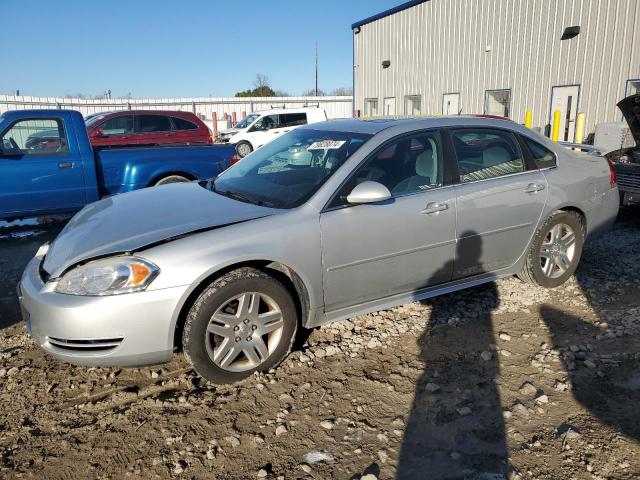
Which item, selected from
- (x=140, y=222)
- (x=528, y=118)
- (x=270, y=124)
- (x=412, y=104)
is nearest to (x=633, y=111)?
(x=140, y=222)

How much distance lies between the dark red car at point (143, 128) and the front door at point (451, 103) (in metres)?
9.23

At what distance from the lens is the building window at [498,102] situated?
15.7m

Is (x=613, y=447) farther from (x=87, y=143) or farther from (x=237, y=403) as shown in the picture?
(x=87, y=143)

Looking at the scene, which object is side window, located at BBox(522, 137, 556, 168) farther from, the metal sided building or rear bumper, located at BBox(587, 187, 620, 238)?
the metal sided building

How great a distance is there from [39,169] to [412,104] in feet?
54.5

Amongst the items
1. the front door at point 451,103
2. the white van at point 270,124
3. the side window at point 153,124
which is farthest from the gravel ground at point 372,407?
the white van at point 270,124

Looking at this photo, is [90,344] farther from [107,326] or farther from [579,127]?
[579,127]

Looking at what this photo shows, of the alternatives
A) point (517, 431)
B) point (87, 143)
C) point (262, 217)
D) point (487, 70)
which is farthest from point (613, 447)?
point (487, 70)

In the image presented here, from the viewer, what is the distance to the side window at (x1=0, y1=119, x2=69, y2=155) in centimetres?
630

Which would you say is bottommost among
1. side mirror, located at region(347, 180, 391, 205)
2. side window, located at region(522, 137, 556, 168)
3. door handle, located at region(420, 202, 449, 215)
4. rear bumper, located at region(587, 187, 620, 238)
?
rear bumper, located at region(587, 187, 620, 238)

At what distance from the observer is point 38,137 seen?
6.50m

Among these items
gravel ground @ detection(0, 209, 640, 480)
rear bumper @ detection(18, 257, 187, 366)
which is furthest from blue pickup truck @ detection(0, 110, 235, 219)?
rear bumper @ detection(18, 257, 187, 366)

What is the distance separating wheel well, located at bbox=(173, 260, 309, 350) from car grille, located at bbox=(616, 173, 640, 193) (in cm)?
520

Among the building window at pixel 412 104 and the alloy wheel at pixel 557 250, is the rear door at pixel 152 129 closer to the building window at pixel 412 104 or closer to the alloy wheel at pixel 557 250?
the alloy wheel at pixel 557 250
